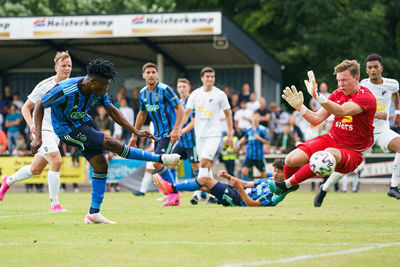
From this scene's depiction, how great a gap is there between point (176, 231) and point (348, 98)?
3.03 metres

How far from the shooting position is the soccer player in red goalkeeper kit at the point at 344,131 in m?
8.89

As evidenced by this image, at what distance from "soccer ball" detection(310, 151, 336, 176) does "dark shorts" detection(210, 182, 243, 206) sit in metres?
2.67

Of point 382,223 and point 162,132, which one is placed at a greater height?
point 162,132

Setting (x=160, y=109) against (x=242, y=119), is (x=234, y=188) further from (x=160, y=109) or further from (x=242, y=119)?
(x=242, y=119)

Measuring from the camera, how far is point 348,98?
923cm

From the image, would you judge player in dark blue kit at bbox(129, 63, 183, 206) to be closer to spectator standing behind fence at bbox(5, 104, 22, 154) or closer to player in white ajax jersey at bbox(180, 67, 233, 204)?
player in white ajax jersey at bbox(180, 67, 233, 204)

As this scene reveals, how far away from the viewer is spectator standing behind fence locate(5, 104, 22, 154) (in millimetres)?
23859

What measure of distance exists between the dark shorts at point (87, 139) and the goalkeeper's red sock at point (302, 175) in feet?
7.85

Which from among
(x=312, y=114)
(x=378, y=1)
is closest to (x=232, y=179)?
(x=312, y=114)

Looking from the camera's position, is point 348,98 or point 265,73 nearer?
point 348,98

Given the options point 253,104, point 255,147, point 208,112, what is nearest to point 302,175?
point 208,112

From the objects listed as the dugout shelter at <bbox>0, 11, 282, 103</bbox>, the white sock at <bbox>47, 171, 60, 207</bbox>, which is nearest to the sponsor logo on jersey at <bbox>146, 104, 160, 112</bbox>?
the white sock at <bbox>47, 171, 60, 207</bbox>

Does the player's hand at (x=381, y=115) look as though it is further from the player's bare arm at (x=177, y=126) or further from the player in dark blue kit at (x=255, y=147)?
the player in dark blue kit at (x=255, y=147)

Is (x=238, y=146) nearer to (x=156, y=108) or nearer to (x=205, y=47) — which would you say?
(x=156, y=108)
